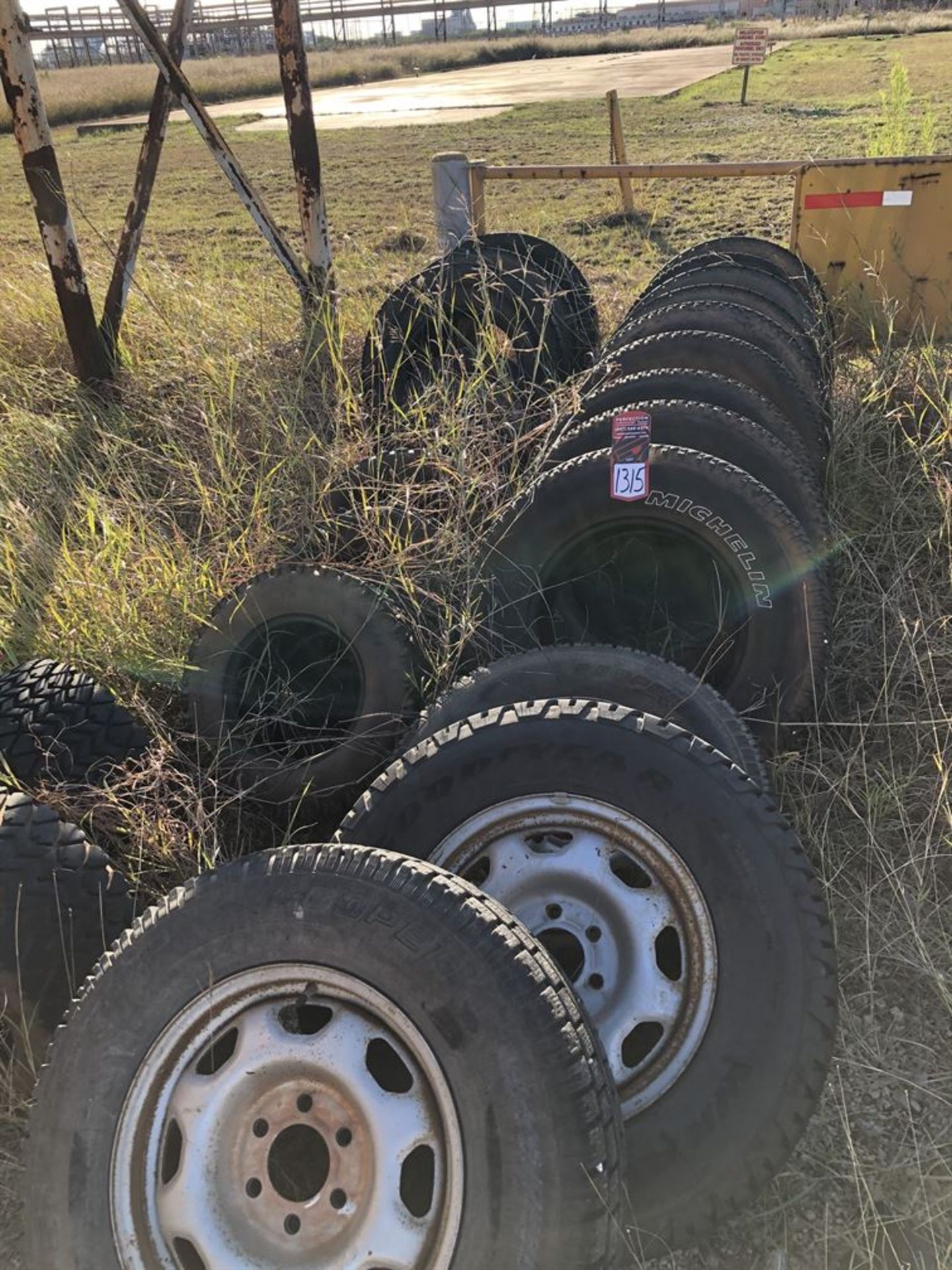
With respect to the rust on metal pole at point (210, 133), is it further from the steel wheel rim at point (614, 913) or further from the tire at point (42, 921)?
the steel wheel rim at point (614, 913)

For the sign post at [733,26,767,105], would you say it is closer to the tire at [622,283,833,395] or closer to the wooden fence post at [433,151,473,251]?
the wooden fence post at [433,151,473,251]

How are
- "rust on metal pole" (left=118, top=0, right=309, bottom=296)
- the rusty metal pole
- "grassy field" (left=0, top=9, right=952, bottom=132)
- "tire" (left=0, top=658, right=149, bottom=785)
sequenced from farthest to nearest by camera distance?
"grassy field" (left=0, top=9, right=952, bottom=132) < "rust on metal pole" (left=118, top=0, right=309, bottom=296) < the rusty metal pole < "tire" (left=0, top=658, right=149, bottom=785)

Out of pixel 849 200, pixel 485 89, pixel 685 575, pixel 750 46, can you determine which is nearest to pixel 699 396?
pixel 685 575

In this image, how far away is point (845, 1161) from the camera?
Result: 1963 mm

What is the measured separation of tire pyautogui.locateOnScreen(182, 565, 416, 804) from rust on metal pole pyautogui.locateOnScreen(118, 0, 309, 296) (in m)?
3.26

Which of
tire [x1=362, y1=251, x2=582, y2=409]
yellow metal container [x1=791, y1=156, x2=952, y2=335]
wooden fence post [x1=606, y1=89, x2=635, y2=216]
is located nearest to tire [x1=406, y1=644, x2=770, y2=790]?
tire [x1=362, y1=251, x2=582, y2=409]

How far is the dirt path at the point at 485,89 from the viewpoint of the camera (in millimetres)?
22484

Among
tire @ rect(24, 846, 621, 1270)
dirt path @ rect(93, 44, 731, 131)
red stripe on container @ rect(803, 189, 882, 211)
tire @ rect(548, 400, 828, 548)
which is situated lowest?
tire @ rect(24, 846, 621, 1270)

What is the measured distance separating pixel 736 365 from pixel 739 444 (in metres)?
0.90

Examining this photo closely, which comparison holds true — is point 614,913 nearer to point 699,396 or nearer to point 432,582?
point 432,582

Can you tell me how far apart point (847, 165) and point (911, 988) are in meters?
5.04

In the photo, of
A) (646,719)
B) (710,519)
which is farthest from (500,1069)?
(710,519)

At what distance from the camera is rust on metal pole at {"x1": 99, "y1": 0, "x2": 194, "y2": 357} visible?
5.21m

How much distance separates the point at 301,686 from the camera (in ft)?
10.3
